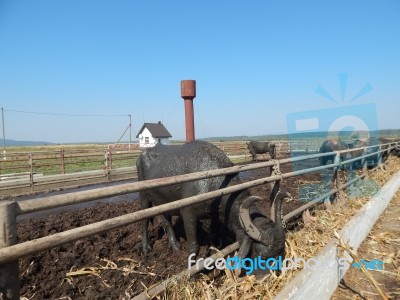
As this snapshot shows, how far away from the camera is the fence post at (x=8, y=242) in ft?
4.29

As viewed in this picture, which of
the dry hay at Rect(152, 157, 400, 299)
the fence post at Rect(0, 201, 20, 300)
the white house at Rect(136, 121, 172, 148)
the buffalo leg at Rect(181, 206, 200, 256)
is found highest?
the white house at Rect(136, 121, 172, 148)

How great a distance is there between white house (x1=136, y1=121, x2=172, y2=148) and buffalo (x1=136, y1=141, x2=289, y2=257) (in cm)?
4537

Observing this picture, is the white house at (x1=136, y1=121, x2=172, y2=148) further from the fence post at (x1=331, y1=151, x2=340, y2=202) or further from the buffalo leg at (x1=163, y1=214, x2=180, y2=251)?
the buffalo leg at (x1=163, y1=214, x2=180, y2=251)

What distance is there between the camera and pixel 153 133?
5097cm

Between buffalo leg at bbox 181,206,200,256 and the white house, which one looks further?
the white house

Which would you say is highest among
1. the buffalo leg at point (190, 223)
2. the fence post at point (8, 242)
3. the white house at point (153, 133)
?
the white house at point (153, 133)

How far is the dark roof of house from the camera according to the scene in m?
51.0

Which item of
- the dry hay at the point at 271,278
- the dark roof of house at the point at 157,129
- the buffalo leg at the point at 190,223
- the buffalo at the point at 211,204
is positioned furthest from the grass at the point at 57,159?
the dark roof of house at the point at 157,129

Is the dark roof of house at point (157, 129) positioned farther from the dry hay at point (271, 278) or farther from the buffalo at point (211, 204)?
the dry hay at point (271, 278)

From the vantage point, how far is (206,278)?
118 inches

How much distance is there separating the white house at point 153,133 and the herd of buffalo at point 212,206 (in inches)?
1789

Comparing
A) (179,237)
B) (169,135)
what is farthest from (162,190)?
(169,135)

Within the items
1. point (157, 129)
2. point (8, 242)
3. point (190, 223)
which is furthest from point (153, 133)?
point (8, 242)

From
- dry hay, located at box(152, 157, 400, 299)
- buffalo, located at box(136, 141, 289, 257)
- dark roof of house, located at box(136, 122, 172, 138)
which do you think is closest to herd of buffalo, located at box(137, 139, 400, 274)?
buffalo, located at box(136, 141, 289, 257)
